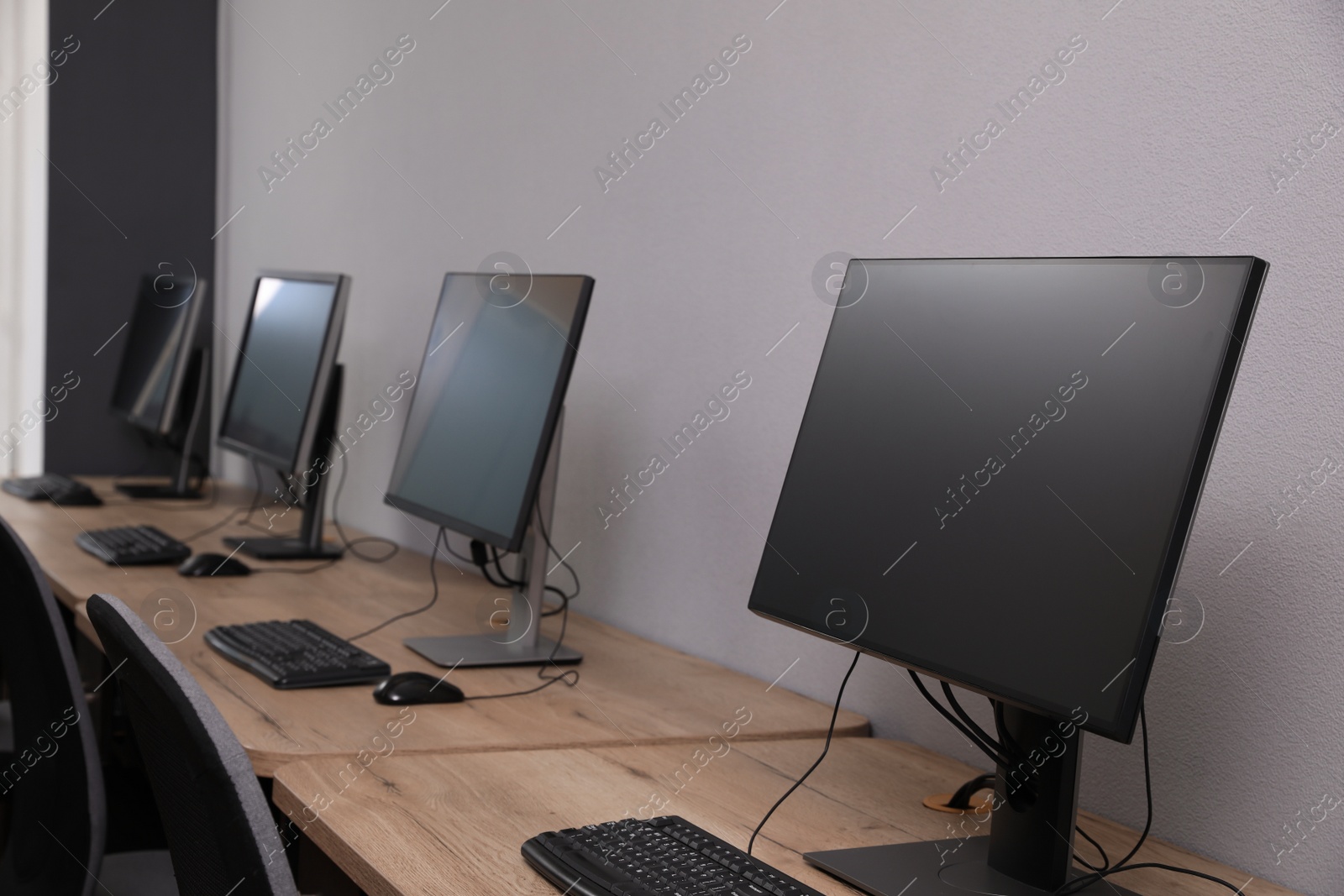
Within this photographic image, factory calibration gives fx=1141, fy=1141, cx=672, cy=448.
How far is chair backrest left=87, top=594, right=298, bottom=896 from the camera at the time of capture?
665 mm

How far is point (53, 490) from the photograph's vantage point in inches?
121

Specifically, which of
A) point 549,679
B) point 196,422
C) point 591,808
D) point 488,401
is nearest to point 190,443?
point 196,422

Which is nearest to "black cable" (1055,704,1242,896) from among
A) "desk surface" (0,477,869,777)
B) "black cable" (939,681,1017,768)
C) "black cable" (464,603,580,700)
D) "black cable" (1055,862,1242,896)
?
"black cable" (1055,862,1242,896)

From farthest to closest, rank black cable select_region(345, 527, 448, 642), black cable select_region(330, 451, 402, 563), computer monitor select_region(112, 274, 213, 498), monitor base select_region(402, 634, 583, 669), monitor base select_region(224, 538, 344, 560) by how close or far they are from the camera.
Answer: computer monitor select_region(112, 274, 213, 498)
black cable select_region(330, 451, 402, 563)
monitor base select_region(224, 538, 344, 560)
black cable select_region(345, 527, 448, 642)
monitor base select_region(402, 634, 583, 669)

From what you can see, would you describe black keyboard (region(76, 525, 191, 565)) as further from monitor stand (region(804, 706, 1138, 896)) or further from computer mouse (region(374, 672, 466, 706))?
monitor stand (region(804, 706, 1138, 896))

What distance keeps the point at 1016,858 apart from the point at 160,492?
9.67 feet

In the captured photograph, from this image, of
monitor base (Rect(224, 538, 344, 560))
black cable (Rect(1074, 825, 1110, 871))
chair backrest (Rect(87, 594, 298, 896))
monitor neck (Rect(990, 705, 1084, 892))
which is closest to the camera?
chair backrest (Rect(87, 594, 298, 896))

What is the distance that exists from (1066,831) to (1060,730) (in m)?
0.09

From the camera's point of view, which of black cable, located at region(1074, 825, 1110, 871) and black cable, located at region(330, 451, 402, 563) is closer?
black cable, located at region(1074, 825, 1110, 871)

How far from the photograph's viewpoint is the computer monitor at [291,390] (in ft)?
7.83

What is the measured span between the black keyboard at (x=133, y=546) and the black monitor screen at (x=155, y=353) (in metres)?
0.71

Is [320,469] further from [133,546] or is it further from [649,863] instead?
[649,863]

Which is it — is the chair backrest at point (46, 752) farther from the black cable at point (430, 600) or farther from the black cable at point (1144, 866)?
the black cable at point (1144, 866)

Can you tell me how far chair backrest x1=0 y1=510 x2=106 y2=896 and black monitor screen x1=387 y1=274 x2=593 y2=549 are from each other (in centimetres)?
57
